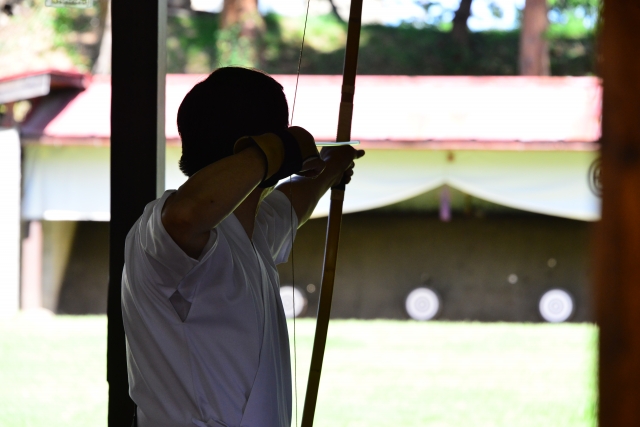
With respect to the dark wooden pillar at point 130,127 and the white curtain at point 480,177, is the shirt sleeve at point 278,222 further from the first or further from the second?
the white curtain at point 480,177

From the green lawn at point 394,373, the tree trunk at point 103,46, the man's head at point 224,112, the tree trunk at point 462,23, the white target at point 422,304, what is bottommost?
the green lawn at point 394,373

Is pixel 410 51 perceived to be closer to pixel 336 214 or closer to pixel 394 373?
pixel 394 373

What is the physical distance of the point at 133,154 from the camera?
1119 millimetres

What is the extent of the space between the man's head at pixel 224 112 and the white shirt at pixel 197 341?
102 millimetres

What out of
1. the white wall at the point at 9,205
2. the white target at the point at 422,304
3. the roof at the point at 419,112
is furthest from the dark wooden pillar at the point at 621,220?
the white target at the point at 422,304

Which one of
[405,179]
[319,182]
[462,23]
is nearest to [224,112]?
[319,182]

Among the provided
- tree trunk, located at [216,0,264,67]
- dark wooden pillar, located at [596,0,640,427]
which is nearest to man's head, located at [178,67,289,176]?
dark wooden pillar, located at [596,0,640,427]

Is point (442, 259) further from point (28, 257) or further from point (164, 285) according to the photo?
point (164, 285)

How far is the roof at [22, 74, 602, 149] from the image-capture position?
5.67 m

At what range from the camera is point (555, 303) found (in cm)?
630

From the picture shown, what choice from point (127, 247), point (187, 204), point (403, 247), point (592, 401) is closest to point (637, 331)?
point (592, 401)

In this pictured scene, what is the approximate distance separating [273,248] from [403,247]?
5334 millimetres

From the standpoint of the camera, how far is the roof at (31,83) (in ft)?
19.1

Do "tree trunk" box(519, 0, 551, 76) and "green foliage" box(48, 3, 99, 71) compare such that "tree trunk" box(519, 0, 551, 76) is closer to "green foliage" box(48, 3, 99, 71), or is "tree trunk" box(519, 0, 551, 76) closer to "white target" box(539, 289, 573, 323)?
"white target" box(539, 289, 573, 323)
